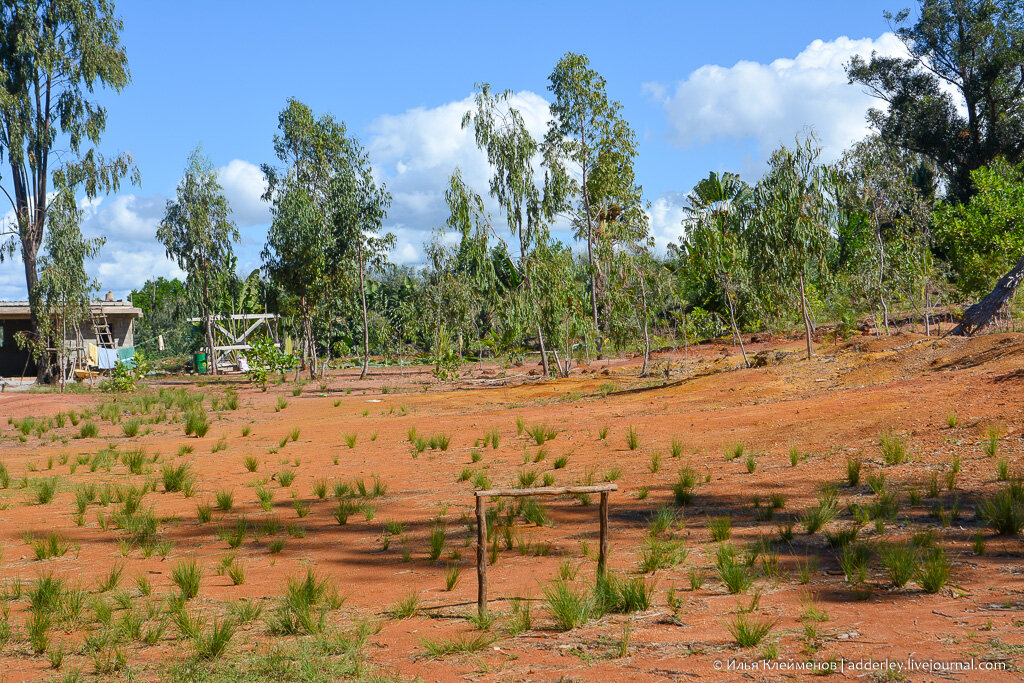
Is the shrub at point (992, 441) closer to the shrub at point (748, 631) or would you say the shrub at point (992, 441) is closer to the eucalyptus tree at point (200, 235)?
the shrub at point (748, 631)

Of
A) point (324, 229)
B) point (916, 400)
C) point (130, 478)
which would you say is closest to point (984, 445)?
point (916, 400)

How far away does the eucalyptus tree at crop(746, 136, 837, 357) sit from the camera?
2352 cm

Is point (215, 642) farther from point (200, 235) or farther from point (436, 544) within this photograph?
point (200, 235)

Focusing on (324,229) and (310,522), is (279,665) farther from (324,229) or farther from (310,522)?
(324,229)

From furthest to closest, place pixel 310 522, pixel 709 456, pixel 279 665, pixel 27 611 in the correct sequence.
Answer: pixel 709 456
pixel 310 522
pixel 27 611
pixel 279 665

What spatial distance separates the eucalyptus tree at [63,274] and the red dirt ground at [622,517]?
10.4 m

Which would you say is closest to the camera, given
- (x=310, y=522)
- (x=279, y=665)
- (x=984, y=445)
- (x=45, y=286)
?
(x=279, y=665)

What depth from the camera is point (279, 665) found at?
17.4 ft

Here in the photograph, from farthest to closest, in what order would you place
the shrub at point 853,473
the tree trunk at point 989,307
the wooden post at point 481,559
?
the tree trunk at point 989,307 → the shrub at point 853,473 → the wooden post at point 481,559

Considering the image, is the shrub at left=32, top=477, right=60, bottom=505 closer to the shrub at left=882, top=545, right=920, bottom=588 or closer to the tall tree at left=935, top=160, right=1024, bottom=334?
the shrub at left=882, top=545, right=920, bottom=588

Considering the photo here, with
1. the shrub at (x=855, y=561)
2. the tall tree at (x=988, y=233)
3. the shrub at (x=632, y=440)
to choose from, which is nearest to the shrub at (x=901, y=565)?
the shrub at (x=855, y=561)

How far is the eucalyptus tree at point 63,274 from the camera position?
99.4ft

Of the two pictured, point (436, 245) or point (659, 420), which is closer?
point (659, 420)

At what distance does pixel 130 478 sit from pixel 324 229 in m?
22.7
